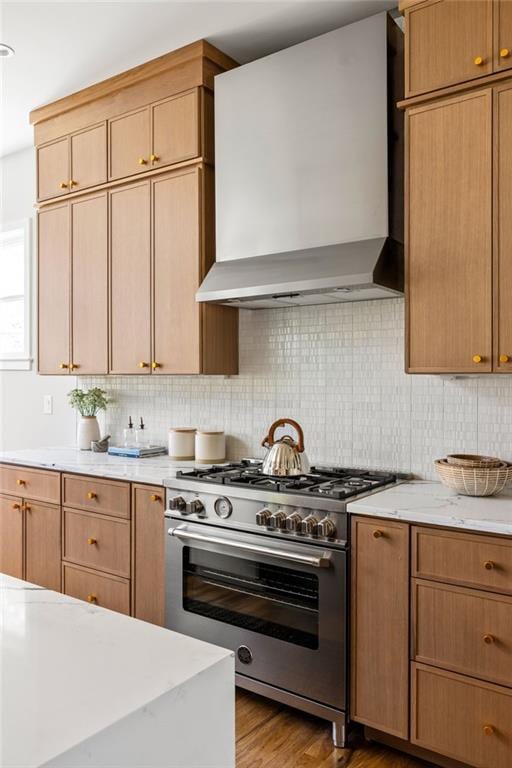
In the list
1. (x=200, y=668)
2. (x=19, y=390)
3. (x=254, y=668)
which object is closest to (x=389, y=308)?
(x=254, y=668)

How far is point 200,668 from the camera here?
91 centimetres

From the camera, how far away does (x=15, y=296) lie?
14.8ft

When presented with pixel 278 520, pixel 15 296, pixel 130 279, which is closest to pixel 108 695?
pixel 278 520

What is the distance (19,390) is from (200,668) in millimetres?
3922

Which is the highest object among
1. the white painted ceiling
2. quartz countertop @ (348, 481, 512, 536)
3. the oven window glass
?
the white painted ceiling

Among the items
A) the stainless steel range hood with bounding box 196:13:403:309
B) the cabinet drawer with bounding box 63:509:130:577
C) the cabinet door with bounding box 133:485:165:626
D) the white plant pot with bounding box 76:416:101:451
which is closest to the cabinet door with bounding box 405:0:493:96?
the stainless steel range hood with bounding box 196:13:403:309

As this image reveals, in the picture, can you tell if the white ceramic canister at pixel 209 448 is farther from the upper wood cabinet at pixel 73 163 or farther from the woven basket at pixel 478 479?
the upper wood cabinet at pixel 73 163

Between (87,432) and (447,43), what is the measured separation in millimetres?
2749

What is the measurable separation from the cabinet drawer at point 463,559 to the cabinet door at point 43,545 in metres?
1.99

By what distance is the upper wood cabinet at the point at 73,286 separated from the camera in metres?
3.43

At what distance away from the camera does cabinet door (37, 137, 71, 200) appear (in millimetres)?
3576

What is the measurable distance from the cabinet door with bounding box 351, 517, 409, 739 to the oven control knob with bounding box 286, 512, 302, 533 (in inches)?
8.5

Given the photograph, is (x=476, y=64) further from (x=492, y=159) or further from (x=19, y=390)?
(x=19, y=390)

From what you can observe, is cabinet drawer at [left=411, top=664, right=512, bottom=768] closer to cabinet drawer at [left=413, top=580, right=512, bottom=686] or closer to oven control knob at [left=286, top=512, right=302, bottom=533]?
cabinet drawer at [left=413, top=580, right=512, bottom=686]
